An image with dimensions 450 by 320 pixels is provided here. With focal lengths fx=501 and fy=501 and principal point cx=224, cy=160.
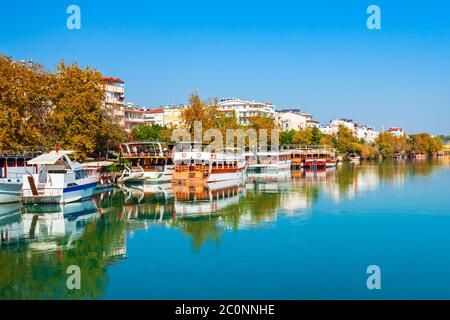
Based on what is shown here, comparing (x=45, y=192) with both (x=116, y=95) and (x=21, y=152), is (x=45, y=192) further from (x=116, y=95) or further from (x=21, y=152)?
(x=116, y=95)

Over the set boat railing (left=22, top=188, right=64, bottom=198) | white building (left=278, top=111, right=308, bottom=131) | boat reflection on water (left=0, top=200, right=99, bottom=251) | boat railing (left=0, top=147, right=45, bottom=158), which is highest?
white building (left=278, top=111, right=308, bottom=131)

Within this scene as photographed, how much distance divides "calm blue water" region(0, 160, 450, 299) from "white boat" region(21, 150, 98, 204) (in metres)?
1.06

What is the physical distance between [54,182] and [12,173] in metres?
4.50

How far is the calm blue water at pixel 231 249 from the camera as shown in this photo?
14.3 m

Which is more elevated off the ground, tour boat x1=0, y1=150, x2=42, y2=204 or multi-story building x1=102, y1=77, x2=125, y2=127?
multi-story building x1=102, y1=77, x2=125, y2=127

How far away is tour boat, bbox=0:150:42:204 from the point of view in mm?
31203

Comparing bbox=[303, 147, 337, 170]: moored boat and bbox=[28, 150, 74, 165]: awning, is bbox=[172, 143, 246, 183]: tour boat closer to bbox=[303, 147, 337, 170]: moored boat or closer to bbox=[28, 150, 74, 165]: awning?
bbox=[28, 150, 74, 165]: awning
